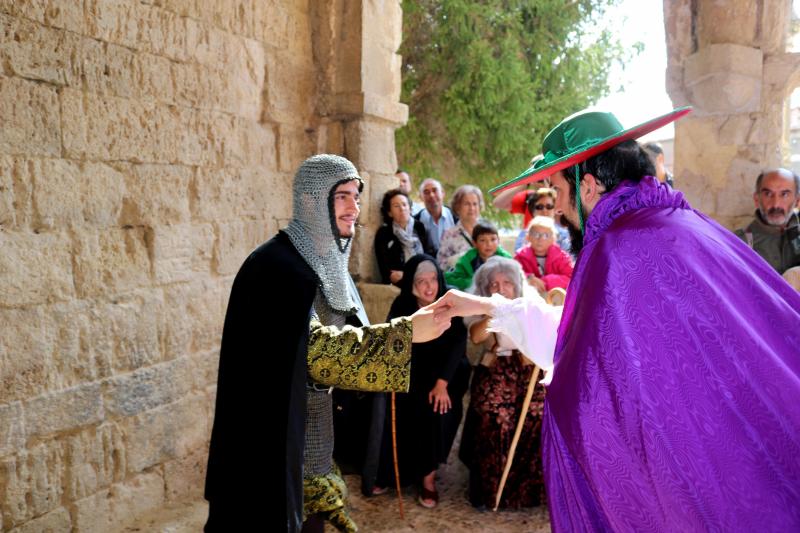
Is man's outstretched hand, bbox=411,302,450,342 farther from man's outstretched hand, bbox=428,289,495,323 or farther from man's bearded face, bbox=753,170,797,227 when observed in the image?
man's bearded face, bbox=753,170,797,227

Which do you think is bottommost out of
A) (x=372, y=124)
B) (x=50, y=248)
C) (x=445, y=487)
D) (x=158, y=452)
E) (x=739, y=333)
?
(x=445, y=487)

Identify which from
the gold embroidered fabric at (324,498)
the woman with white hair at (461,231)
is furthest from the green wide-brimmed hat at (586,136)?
the woman with white hair at (461,231)

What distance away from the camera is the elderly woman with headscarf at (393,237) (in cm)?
512

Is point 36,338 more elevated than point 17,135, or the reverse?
point 17,135

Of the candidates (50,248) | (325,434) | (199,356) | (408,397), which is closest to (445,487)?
(408,397)

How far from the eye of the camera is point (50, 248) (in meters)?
3.00

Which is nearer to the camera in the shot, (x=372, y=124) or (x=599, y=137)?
(x=599, y=137)

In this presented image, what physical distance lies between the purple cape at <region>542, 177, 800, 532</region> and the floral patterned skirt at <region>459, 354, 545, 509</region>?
→ 6.64 ft

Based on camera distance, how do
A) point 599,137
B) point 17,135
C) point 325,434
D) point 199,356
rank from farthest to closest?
1. point 199,356
2. point 17,135
3. point 325,434
4. point 599,137

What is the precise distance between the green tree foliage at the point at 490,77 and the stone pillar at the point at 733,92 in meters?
5.24

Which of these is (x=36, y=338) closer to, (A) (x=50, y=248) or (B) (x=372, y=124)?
(A) (x=50, y=248)

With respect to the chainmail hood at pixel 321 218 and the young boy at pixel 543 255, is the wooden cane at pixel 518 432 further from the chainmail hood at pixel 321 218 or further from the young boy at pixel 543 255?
the chainmail hood at pixel 321 218

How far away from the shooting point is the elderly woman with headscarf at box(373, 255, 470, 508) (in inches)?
165

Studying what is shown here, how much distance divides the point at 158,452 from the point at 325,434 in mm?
1467
